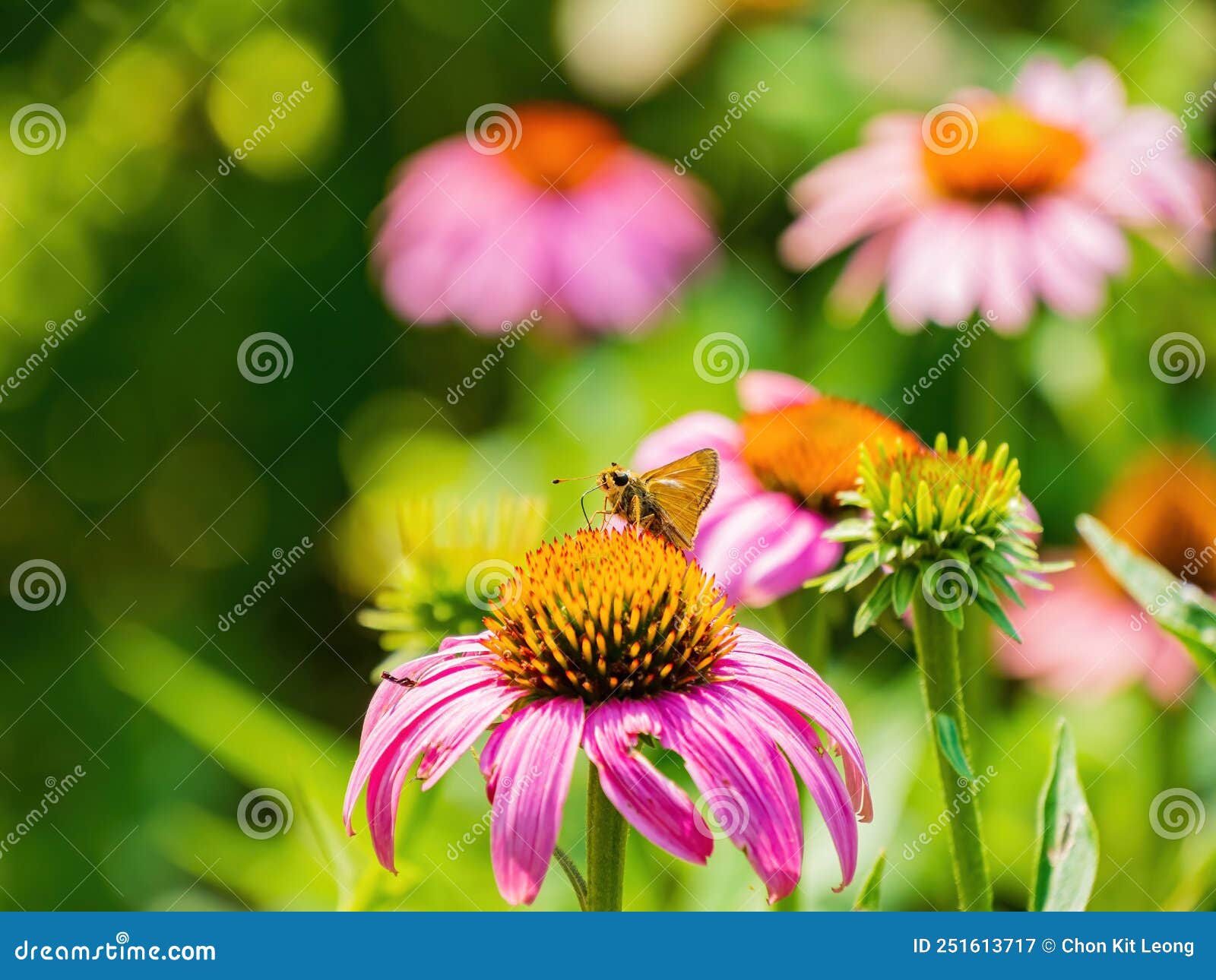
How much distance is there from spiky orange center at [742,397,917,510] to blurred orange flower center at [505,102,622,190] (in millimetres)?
1425

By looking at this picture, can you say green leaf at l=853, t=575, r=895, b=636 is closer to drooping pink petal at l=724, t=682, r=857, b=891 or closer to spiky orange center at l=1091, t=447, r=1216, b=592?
drooping pink petal at l=724, t=682, r=857, b=891

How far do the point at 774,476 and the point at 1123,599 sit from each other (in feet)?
3.12

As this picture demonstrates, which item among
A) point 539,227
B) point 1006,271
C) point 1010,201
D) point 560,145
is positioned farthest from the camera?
point 560,145

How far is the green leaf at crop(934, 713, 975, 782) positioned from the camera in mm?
714

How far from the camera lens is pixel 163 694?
5.69ft

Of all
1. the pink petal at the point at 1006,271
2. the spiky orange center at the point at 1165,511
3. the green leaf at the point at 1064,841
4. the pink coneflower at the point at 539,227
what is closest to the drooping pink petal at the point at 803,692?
the green leaf at the point at 1064,841

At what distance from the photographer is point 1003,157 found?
161 centimetres

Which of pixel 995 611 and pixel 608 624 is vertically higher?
pixel 995 611

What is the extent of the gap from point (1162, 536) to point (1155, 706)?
0.28 m

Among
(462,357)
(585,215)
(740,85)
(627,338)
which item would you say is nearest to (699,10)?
(740,85)

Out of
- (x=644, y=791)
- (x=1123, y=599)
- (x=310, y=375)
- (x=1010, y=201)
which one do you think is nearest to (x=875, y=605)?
(x=644, y=791)

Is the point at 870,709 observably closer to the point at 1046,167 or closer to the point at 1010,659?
the point at 1010,659

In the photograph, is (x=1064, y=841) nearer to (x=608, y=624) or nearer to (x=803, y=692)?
(x=803, y=692)

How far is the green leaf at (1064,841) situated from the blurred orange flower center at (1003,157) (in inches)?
41.2
